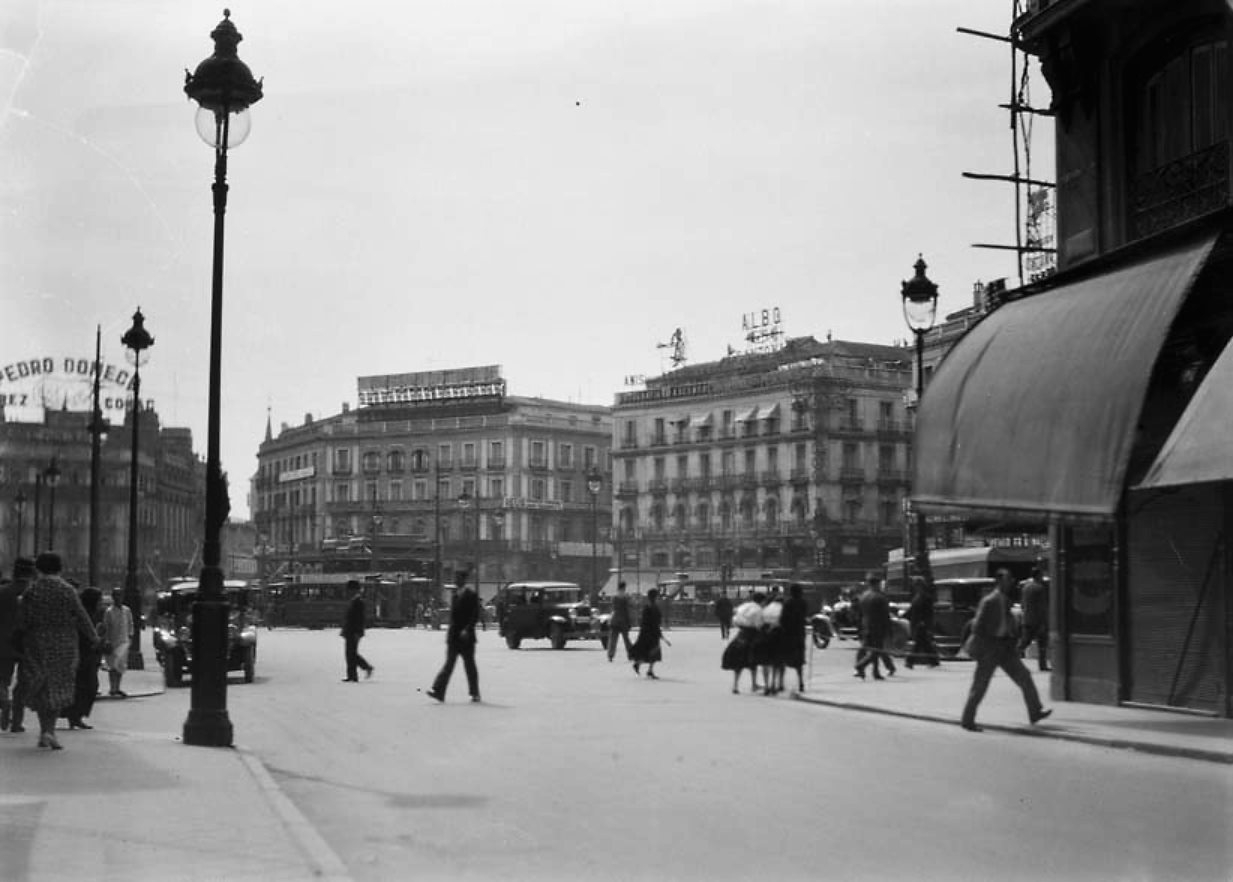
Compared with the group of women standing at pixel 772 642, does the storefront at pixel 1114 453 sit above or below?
above

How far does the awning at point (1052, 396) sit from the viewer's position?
1489 centimetres

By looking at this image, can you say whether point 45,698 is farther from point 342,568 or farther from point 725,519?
point 725,519

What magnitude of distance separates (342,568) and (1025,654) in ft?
155

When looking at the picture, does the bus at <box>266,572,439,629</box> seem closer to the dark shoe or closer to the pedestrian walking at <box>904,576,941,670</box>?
the pedestrian walking at <box>904,576,941,670</box>

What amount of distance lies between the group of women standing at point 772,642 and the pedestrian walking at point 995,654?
21.0 feet

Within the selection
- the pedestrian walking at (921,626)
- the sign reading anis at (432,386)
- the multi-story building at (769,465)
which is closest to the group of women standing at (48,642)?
the pedestrian walking at (921,626)

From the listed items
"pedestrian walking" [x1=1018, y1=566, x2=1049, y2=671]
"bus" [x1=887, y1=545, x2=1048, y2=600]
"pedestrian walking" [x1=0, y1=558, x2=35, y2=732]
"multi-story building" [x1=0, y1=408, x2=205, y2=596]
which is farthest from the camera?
"multi-story building" [x1=0, y1=408, x2=205, y2=596]

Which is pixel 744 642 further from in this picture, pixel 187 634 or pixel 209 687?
pixel 209 687

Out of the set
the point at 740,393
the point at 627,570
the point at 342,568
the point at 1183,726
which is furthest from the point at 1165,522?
the point at 627,570

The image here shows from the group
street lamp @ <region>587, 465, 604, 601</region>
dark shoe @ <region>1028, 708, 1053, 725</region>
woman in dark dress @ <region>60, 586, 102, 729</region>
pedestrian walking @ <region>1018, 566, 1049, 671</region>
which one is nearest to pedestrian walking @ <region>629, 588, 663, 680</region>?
pedestrian walking @ <region>1018, 566, 1049, 671</region>

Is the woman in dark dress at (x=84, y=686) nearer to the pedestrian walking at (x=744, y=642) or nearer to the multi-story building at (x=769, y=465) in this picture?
the pedestrian walking at (x=744, y=642)

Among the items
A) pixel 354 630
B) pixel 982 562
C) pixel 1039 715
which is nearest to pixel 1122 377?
pixel 1039 715

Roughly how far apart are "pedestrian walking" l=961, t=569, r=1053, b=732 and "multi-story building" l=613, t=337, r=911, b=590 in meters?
73.7

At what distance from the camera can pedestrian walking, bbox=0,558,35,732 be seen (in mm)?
15625
